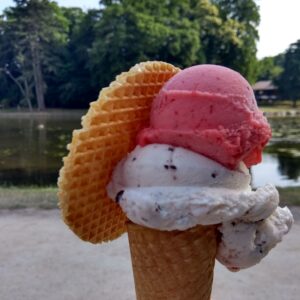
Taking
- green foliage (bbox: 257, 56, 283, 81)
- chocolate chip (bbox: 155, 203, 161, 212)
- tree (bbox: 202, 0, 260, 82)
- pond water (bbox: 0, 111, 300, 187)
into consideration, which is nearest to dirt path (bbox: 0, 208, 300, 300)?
chocolate chip (bbox: 155, 203, 161, 212)

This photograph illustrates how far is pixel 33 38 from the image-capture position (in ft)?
142

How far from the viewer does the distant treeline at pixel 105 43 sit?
36469 mm

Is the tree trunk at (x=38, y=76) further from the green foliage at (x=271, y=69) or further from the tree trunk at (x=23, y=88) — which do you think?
the green foliage at (x=271, y=69)

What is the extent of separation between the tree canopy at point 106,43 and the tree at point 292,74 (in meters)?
2.96

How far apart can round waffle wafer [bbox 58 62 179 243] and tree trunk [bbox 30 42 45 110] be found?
4212 centimetres

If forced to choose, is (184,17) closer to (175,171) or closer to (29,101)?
(29,101)

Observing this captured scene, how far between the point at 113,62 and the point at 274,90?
843 inches

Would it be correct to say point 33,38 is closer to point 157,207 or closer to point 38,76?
point 38,76

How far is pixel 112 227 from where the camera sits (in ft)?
7.58

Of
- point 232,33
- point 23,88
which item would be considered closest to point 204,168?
point 232,33

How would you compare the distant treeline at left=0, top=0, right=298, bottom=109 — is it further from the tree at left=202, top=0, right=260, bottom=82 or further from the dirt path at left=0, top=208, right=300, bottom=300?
the dirt path at left=0, top=208, right=300, bottom=300

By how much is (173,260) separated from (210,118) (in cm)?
58

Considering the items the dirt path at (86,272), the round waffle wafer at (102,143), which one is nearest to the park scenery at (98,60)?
the dirt path at (86,272)

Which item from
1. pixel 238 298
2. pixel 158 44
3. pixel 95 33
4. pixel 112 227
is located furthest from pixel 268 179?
pixel 95 33
